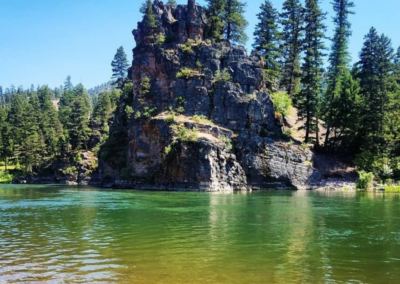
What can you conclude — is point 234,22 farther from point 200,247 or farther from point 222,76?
point 200,247

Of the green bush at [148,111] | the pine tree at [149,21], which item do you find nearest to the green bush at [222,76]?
the green bush at [148,111]

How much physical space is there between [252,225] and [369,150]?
4439cm

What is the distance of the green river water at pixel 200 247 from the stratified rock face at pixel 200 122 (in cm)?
3026

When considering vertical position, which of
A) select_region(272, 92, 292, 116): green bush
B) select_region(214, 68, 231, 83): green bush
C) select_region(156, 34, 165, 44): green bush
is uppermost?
select_region(156, 34, 165, 44): green bush

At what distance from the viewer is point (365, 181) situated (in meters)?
54.7

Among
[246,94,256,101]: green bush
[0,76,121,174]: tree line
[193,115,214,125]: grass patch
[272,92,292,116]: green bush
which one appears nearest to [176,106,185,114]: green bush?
[193,115,214,125]: grass patch

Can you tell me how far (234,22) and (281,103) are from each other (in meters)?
20.9

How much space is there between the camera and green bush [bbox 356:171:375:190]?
54406 mm

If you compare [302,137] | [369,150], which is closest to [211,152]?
[302,137]

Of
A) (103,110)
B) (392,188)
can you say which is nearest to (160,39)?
(103,110)

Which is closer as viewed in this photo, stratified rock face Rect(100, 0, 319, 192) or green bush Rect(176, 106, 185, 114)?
stratified rock face Rect(100, 0, 319, 192)

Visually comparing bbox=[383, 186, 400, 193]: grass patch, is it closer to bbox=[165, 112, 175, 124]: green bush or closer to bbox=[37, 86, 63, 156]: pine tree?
bbox=[165, 112, 175, 124]: green bush

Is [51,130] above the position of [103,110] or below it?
below

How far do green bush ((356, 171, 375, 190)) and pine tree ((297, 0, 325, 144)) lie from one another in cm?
1169
